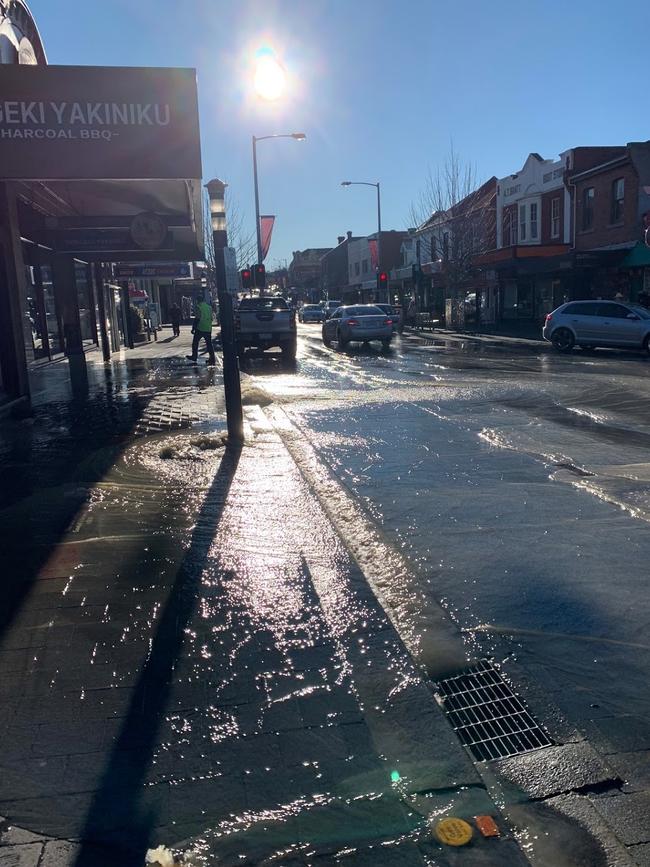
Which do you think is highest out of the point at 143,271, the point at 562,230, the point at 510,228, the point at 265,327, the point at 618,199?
the point at 618,199

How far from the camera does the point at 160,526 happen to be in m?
6.13

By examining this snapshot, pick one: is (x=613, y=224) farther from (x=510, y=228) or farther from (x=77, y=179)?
(x=77, y=179)

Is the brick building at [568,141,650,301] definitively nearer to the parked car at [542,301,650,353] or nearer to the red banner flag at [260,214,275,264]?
the parked car at [542,301,650,353]

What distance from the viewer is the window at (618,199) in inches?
1248

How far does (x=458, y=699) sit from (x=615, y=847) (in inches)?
43.6

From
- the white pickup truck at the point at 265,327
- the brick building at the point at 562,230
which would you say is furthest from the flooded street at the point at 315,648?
the brick building at the point at 562,230

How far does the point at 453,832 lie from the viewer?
265 cm

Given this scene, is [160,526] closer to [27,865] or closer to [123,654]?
[123,654]

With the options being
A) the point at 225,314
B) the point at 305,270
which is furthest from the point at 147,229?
the point at 305,270

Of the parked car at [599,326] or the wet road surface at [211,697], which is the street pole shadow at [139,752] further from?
the parked car at [599,326]

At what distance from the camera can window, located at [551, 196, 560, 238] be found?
38.0m

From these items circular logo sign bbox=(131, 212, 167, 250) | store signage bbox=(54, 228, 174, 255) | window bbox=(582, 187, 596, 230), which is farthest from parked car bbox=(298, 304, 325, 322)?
circular logo sign bbox=(131, 212, 167, 250)

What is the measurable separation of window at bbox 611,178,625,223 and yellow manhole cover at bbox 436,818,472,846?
1296 inches

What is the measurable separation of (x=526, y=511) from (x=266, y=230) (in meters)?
33.2
